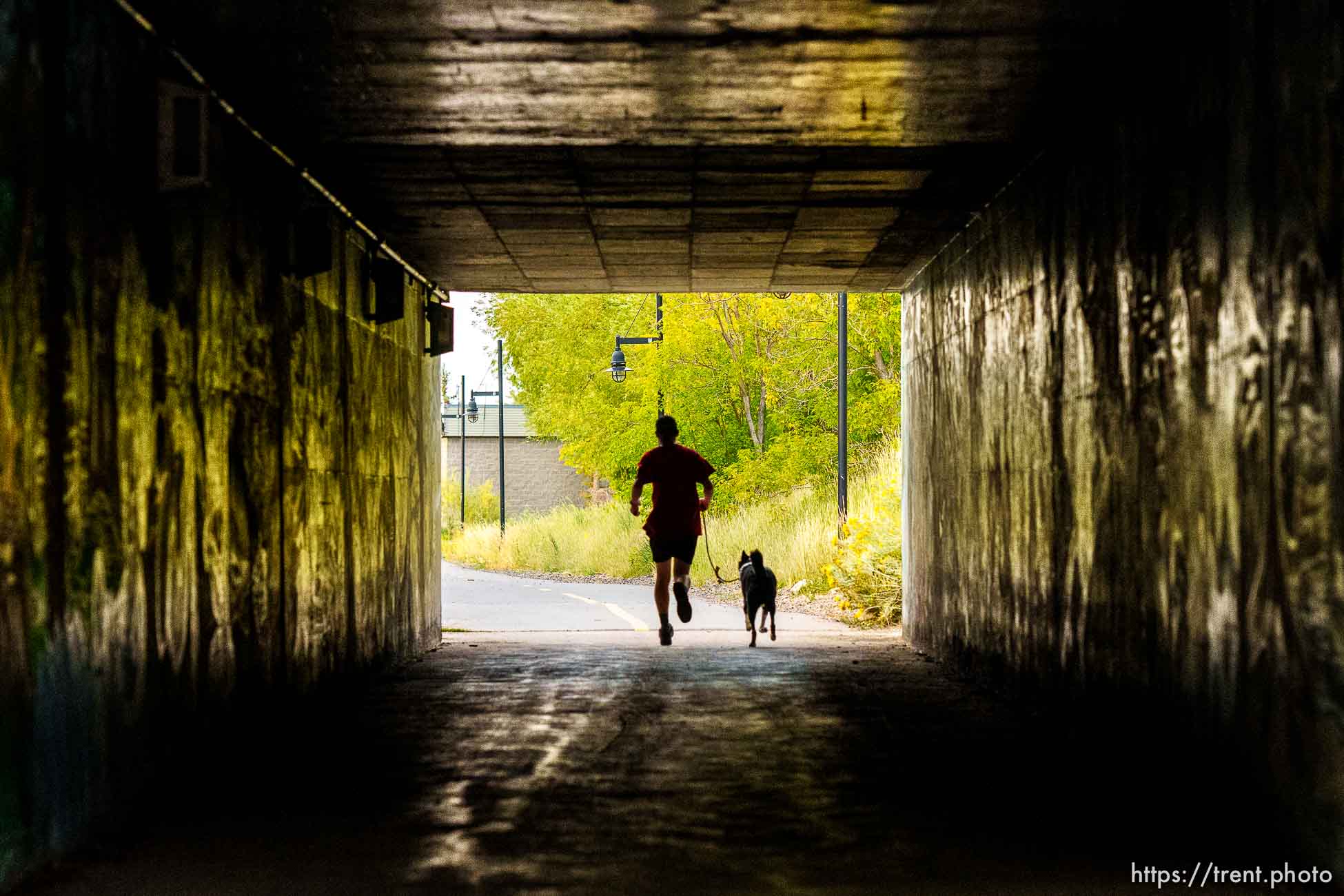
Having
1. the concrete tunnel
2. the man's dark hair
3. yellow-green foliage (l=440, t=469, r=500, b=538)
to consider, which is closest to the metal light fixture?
the man's dark hair

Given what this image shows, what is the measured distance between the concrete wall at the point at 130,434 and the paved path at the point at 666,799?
42 cm

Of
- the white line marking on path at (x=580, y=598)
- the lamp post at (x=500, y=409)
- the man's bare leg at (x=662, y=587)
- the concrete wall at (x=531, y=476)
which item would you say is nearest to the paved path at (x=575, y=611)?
the white line marking on path at (x=580, y=598)

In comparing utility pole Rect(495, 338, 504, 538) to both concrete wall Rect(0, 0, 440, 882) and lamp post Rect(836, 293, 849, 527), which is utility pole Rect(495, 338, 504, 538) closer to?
lamp post Rect(836, 293, 849, 527)

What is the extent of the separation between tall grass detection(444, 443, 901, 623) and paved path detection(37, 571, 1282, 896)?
21.6ft

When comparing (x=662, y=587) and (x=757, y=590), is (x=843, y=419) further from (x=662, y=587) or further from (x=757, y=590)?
(x=662, y=587)

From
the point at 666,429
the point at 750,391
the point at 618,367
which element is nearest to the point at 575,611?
the point at 666,429

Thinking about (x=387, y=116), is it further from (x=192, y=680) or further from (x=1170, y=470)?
(x=1170, y=470)

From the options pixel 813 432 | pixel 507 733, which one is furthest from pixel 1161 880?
pixel 813 432

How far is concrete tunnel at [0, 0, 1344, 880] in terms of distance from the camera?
4.95 metres

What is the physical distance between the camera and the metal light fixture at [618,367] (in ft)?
100

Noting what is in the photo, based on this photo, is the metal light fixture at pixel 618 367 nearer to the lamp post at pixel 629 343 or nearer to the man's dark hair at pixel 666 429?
the lamp post at pixel 629 343

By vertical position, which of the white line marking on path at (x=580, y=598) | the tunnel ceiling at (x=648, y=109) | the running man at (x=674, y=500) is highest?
the tunnel ceiling at (x=648, y=109)

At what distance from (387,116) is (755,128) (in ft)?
7.02

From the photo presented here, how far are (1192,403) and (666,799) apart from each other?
112 inches
